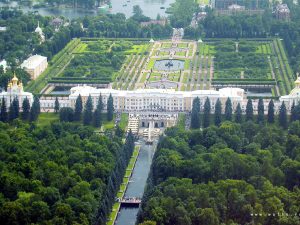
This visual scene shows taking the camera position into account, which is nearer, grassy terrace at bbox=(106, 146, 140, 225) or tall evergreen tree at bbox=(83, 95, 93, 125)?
grassy terrace at bbox=(106, 146, 140, 225)

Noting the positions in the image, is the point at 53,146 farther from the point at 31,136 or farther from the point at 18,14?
the point at 18,14

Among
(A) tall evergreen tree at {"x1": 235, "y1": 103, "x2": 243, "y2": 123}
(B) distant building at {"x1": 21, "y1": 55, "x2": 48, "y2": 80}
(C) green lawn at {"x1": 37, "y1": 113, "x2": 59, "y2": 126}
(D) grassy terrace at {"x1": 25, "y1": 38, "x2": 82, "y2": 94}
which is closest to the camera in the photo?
(A) tall evergreen tree at {"x1": 235, "y1": 103, "x2": 243, "y2": 123}

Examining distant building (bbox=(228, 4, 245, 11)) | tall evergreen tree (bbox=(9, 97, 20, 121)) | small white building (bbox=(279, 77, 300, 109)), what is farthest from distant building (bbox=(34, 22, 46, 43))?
small white building (bbox=(279, 77, 300, 109))

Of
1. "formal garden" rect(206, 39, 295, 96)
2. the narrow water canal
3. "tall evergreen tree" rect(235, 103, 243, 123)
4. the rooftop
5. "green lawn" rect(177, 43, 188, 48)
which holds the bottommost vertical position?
the narrow water canal

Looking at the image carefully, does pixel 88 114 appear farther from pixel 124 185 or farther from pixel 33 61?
pixel 33 61

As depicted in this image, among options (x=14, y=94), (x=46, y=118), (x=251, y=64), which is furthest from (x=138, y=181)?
(x=251, y=64)

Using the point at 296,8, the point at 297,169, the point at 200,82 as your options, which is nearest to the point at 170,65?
the point at 200,82

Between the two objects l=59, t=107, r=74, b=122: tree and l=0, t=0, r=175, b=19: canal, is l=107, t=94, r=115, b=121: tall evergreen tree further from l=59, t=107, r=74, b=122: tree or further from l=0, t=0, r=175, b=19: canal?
l=0, t=0, r=175, b=19: canal

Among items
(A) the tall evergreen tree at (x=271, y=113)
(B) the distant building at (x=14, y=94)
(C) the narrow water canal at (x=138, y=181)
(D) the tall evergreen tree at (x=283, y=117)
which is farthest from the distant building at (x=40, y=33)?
(D) the tall evergreen tree at (x=283, y=117)
